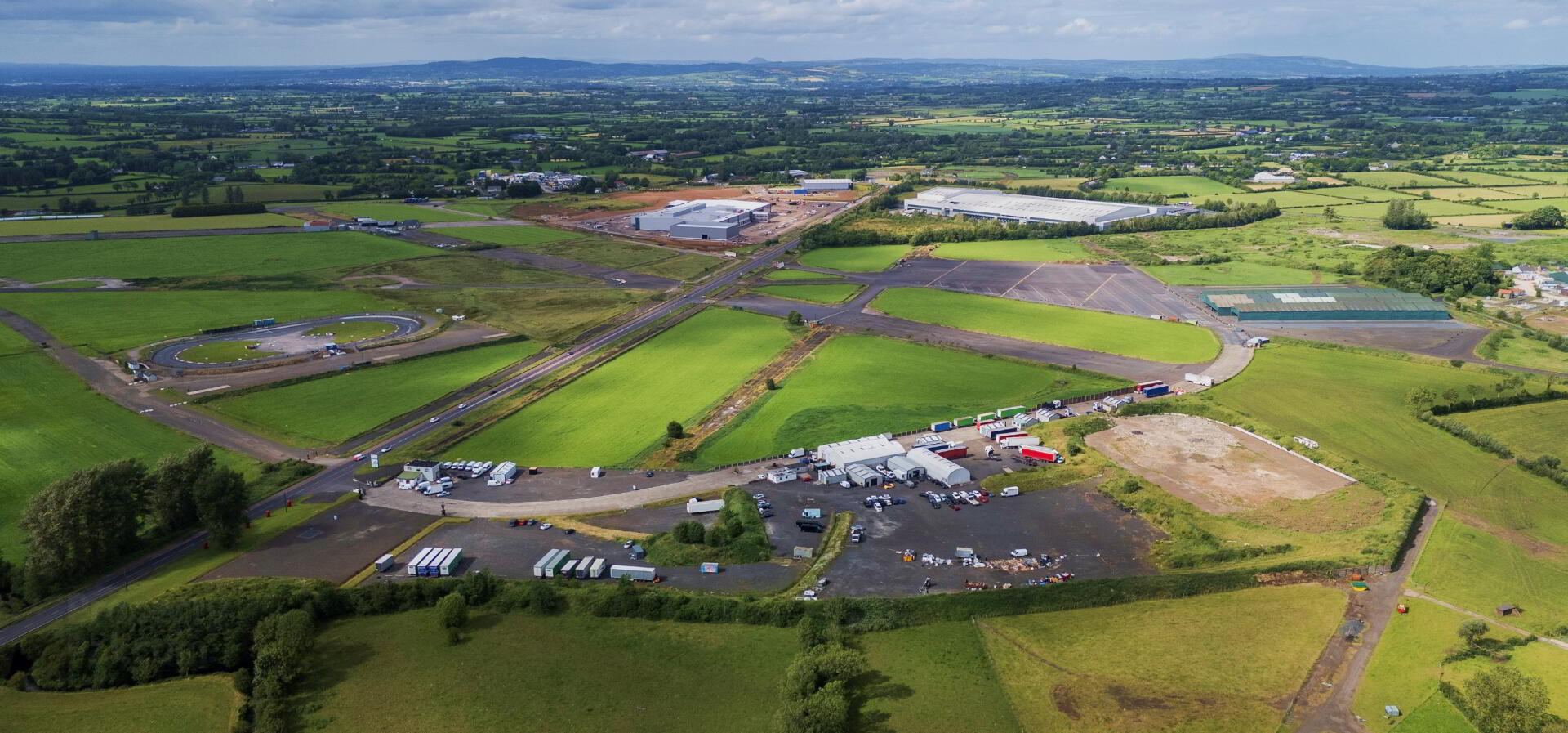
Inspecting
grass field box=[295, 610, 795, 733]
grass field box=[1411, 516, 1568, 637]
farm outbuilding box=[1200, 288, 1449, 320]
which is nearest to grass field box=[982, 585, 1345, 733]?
grass field box=[1411, 516, 1568, 637]

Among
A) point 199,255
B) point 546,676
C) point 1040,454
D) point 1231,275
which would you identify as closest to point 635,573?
point 546,676

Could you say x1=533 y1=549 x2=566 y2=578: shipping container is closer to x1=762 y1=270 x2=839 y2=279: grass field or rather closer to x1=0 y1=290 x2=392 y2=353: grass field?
x1=0 y1=290 x2=392 y2=353: grass field

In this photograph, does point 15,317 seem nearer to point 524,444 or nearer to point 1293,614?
point 524,444

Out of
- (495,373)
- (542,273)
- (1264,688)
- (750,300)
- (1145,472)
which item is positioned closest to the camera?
(1264,688)

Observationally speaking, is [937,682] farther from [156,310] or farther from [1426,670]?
[156,310]

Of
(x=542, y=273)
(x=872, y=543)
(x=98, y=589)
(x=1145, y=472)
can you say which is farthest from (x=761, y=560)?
(x=542, y=273)

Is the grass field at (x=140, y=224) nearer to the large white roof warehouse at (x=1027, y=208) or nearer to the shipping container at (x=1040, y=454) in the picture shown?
the large white roof warehouse at (x=1027, y=208)
